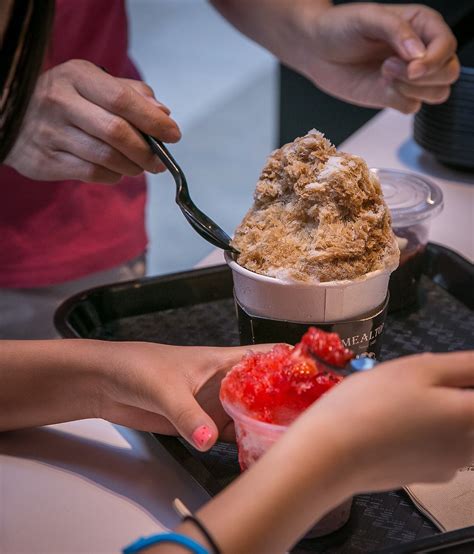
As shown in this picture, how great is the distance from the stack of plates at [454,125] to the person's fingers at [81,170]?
2.60ft

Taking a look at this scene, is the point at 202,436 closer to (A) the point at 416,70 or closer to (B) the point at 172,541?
(B) the point at 172,541

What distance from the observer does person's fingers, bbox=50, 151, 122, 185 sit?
4.23 ft

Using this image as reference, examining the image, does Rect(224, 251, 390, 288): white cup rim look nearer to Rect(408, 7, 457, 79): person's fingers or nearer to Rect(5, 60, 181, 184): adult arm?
Rect(5, 60, 181, 184): adult arm

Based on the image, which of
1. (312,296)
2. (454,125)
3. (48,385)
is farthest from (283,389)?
(454,125)

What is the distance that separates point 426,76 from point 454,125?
0.23 metres

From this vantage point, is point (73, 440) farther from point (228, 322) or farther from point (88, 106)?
point (88, 106)

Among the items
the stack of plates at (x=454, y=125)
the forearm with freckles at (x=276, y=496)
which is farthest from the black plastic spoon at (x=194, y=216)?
the stack of plates at (x=454, y=125)

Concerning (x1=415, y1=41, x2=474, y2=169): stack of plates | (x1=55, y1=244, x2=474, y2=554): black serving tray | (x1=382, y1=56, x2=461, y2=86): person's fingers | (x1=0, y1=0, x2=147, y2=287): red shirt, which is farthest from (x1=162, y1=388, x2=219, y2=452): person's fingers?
(x1=415, y1=41, x2=474, y2=169): stack of plates

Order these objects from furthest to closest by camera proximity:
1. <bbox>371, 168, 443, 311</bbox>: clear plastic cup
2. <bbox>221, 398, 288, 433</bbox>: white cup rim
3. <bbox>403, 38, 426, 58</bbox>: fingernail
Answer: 1. <bbox>403, 38, 426, 58</bbox>: fingernail
2. <bbox>371, 168, 443, 311</bbox>: clear plastic cup
3. <bbox>221, 398, 288, 433</bbox>: white cup rim

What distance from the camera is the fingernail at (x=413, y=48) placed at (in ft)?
4.90

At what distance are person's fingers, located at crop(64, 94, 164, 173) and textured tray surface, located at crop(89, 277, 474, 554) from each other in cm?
26

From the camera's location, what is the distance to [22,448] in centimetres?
98

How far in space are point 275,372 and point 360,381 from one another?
0.16m

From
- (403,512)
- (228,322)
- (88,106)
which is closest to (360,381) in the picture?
(403,512)
